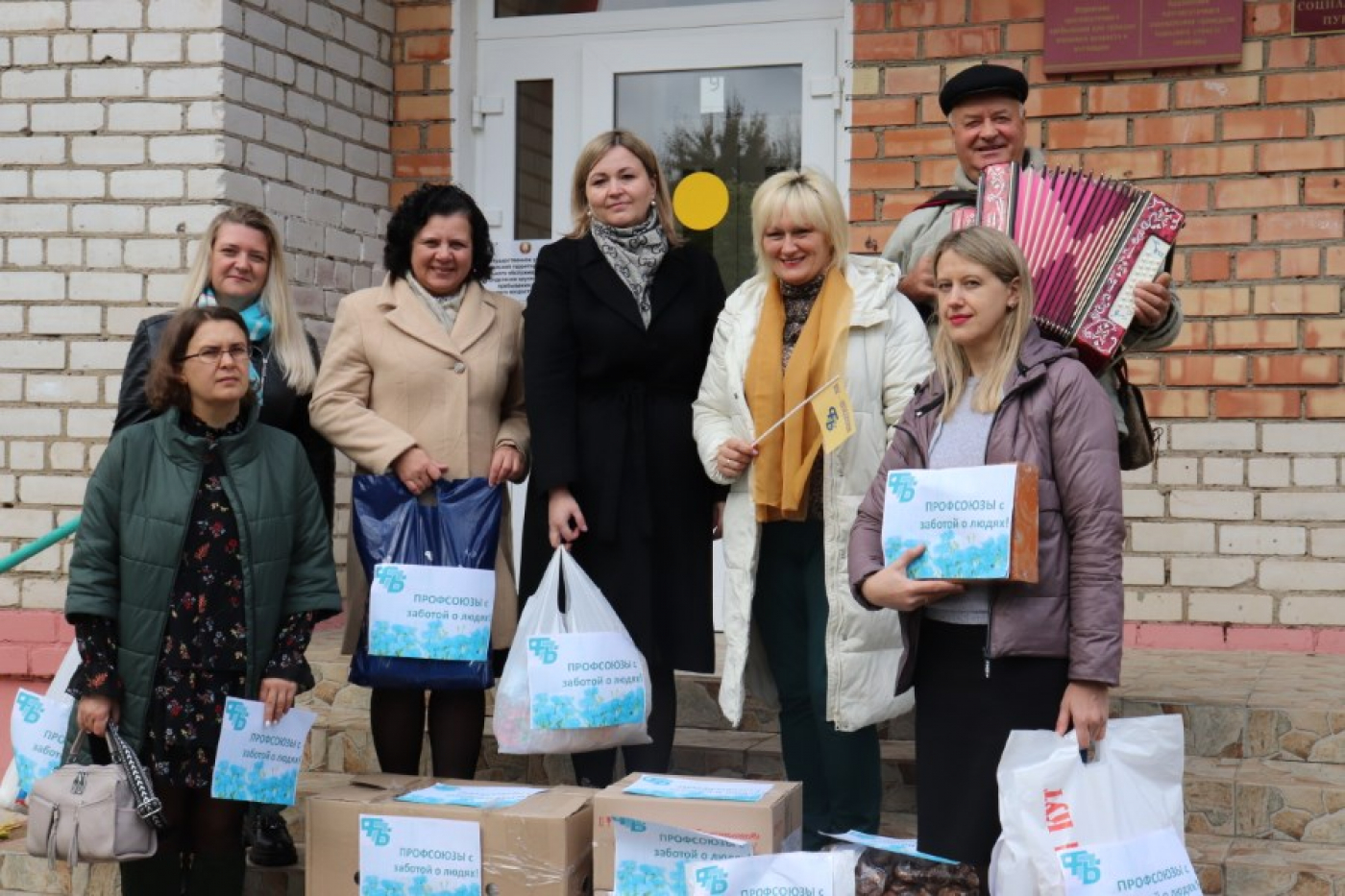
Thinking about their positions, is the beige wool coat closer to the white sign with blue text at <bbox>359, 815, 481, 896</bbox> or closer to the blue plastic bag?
the blue plastic bag

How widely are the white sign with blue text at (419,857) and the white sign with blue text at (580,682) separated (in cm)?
32

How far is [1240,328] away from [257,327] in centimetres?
328

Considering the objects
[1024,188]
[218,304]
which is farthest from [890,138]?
[218,304]

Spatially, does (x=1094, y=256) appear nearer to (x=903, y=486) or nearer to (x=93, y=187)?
(x=903, y=486)

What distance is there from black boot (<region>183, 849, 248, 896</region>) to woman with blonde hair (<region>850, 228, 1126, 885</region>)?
1.61m

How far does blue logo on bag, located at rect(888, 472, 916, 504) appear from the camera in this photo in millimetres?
3199

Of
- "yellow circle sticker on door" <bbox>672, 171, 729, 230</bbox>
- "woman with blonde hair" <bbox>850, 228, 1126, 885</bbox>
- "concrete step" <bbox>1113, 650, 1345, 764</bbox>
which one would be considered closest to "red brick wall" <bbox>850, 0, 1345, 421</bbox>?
"yellow circle sticker on door" <bbox>672, 171, 729, 230</bbox>

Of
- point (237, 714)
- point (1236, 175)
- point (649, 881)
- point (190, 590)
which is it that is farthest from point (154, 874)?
point (1236, 175)

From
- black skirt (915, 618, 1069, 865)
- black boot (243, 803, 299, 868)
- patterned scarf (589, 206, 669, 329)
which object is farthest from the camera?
black boot (243, 803, 299, 868)

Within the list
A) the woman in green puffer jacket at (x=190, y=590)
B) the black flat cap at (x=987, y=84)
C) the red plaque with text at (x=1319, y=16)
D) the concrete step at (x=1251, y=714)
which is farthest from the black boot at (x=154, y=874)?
the red plaque with text at (x=1319, y=16)

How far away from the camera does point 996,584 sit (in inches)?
125

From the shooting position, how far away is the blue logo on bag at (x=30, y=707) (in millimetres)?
3725

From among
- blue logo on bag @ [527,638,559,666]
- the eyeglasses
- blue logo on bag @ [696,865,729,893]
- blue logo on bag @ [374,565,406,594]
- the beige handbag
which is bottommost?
blue logo on bag @ [696,865,729,893]

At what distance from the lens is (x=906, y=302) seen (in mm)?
3885
